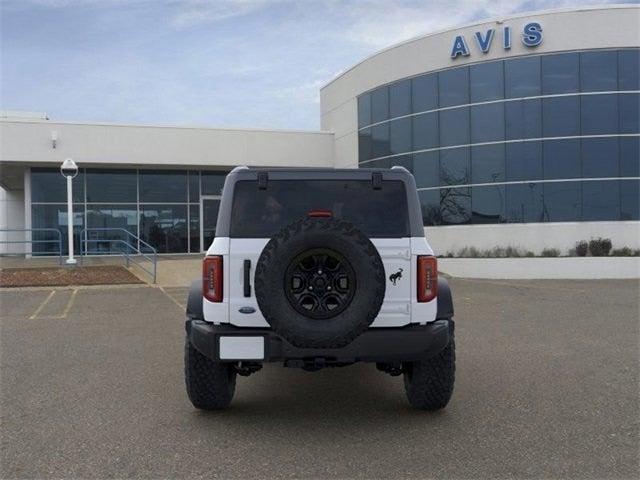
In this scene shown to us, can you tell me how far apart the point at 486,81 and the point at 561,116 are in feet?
9.35

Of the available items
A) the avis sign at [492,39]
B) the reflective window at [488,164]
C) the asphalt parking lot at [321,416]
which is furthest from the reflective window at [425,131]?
the asphalt parking lot at [321,416]

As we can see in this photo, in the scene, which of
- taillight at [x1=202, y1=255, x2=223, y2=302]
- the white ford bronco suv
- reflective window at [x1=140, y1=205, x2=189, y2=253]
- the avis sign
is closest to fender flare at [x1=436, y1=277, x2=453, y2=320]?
the white ford bronco suv

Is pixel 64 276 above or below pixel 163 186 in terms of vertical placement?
below

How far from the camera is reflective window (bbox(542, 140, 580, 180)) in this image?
2011 cm

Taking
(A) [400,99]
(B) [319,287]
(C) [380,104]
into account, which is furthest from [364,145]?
(B) [319,287]

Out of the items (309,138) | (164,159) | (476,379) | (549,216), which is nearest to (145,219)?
(164,159)

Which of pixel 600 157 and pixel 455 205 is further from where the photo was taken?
pixel 455 205

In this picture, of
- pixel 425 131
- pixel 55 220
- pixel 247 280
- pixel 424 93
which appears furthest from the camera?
pixel 55 220

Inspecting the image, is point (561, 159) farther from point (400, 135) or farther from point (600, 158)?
point (400, 135)

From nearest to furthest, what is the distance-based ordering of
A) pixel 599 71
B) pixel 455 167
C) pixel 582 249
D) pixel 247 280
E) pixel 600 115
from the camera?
1. pixel 247 280
2. pixel 582 249
3. pixel 600 115
4. pixel 599 71
5. pixel 455 167

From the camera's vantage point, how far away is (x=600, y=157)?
20.0m

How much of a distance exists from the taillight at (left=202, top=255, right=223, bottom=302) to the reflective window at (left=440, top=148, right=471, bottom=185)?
1829 centimetres

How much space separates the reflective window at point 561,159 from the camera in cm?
2011

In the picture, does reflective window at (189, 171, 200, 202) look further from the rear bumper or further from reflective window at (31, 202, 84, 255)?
the rear bumper
